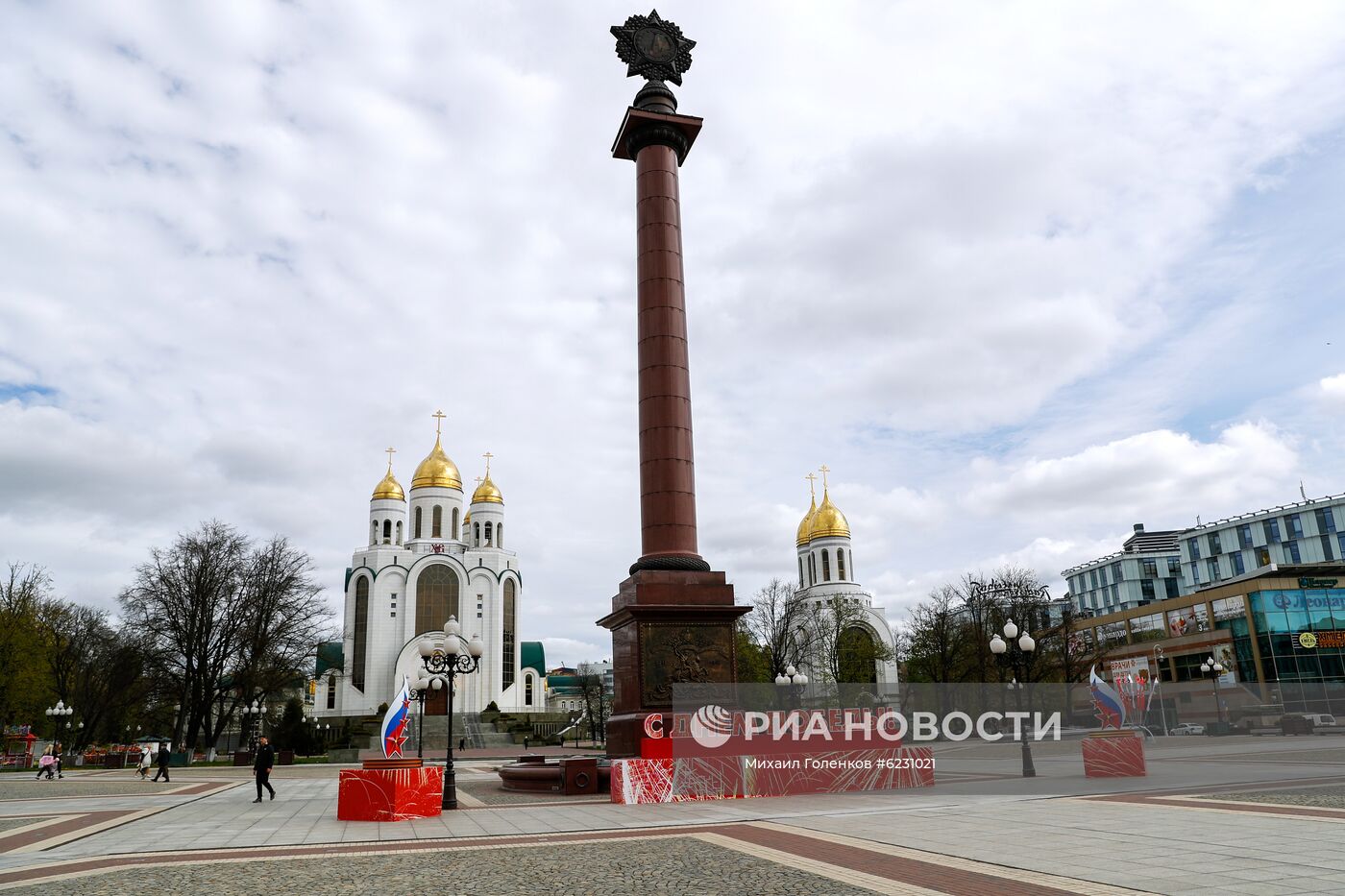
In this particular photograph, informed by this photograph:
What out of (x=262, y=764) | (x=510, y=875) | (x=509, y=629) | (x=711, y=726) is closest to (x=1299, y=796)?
(x=711, y=726)

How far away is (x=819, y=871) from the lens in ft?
28.3

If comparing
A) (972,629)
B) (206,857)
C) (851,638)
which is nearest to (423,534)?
(851,638)

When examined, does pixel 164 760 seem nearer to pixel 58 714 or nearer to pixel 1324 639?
pixel 58 714

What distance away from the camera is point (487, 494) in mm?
75375

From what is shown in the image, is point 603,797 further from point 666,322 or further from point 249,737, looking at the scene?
point 249,737

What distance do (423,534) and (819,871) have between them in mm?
66068

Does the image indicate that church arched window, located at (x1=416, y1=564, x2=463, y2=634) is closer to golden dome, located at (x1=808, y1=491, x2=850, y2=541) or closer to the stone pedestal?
golden dome, located at (x1=808, y1=491, x2=850, y2=541)

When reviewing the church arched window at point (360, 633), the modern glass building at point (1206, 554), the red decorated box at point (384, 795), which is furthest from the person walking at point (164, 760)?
the modern glass building at point (1206, 554)

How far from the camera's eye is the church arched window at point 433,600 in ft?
224

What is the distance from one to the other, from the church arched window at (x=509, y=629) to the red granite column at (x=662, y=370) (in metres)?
52.5

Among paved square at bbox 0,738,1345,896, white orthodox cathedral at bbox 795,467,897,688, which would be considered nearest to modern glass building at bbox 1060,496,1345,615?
white orthodox cathedral at bbox 795,467,897,688

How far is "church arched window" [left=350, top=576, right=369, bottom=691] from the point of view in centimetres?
6656

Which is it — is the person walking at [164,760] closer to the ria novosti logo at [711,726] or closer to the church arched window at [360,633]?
the ria novosti logo at [711,726]

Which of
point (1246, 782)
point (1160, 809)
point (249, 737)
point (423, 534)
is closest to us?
point (1160, 809)
